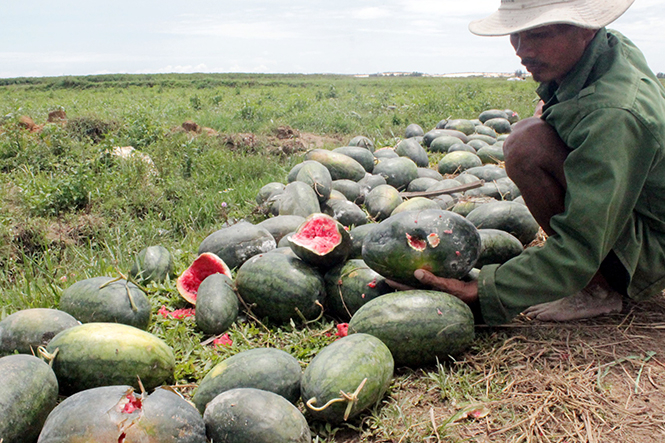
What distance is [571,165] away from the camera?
2564mm

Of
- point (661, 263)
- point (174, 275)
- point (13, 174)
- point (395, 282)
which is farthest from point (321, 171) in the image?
point (13, 174)

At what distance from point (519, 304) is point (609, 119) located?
1.08 metres

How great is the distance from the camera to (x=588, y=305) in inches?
118

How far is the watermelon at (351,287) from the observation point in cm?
307

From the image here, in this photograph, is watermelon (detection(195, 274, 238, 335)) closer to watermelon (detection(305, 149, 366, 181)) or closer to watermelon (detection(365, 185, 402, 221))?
watermelon (detection(365, 185, 402, 221))

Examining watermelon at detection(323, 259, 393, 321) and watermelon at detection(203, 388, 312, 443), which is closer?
watermelon at detection(203, 388, 312, 443)

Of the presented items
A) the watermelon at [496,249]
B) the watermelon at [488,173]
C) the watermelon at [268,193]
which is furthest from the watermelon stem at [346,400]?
the watermelon at [488,173]

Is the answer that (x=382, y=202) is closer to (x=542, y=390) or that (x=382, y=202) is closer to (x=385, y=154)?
(x=385, y=154)

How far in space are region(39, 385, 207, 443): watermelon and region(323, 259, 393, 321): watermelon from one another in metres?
1.35

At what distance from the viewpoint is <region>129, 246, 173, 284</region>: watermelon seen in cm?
373

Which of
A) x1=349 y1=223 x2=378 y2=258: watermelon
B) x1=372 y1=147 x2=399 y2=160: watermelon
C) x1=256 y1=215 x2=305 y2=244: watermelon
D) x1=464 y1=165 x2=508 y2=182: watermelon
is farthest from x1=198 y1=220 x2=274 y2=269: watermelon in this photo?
x1=372 y1=147 x2=399 y2=160: watermelon

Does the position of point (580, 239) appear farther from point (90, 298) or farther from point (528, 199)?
point (90, 298)

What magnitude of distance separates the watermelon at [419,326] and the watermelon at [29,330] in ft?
5.39

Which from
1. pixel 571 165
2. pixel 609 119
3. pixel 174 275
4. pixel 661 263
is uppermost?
pixel 609 119
